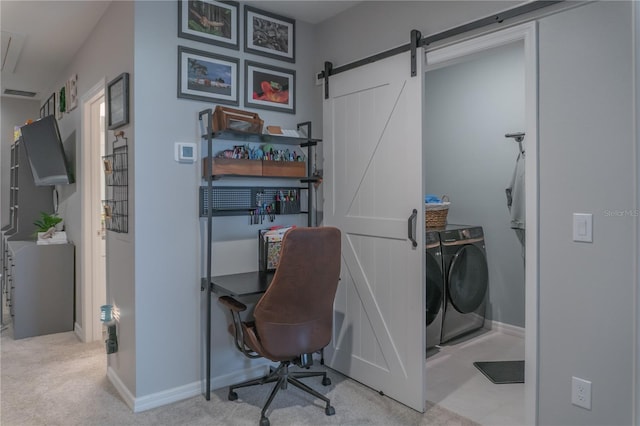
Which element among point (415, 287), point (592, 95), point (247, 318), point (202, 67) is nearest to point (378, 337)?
point (415, 287)

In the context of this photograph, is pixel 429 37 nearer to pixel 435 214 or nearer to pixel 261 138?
pixel 261 138

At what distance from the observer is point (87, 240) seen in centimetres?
362

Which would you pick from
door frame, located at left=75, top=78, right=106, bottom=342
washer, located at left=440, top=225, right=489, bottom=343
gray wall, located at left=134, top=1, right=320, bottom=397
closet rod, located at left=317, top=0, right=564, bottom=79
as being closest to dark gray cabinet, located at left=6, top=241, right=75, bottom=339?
door frame, located at left=75, top=78, right=106, bottom=342

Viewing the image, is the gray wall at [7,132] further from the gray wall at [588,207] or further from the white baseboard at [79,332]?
the gray wall at [588,207]

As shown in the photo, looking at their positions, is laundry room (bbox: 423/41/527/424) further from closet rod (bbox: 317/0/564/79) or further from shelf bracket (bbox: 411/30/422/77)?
shelf bracket (bbox: 411/30/422/77)

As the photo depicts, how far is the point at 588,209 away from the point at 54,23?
3.64 m

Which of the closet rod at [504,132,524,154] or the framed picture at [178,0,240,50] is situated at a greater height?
the framed picture at [178,0,240,50]

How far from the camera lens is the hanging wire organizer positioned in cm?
253

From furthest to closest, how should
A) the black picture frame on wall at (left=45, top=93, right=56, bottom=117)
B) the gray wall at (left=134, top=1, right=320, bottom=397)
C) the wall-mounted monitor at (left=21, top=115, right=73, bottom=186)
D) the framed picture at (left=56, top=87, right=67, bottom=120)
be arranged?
1. the black picture frame on wall at (left=45, top=93, right=56, bottom=117)
2. the framed picture at (left=56, top=87, right=67, bottom=120)
3. the wall-mounted monitor at (left=21, top=115, right=73, bottom=186)
4. the gray wall at (left=134, top=1, right=320, bottom=397)

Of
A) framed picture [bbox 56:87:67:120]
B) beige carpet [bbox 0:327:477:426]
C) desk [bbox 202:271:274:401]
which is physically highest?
framed picture [bbox 56:87:67:120]

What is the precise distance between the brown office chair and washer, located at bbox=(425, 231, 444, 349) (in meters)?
1.11

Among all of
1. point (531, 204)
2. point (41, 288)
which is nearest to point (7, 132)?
point (41, 288)

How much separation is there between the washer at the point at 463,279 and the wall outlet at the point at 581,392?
1511 mm

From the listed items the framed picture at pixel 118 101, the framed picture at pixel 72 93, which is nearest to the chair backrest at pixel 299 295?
the framed picture at pixel 118 101
